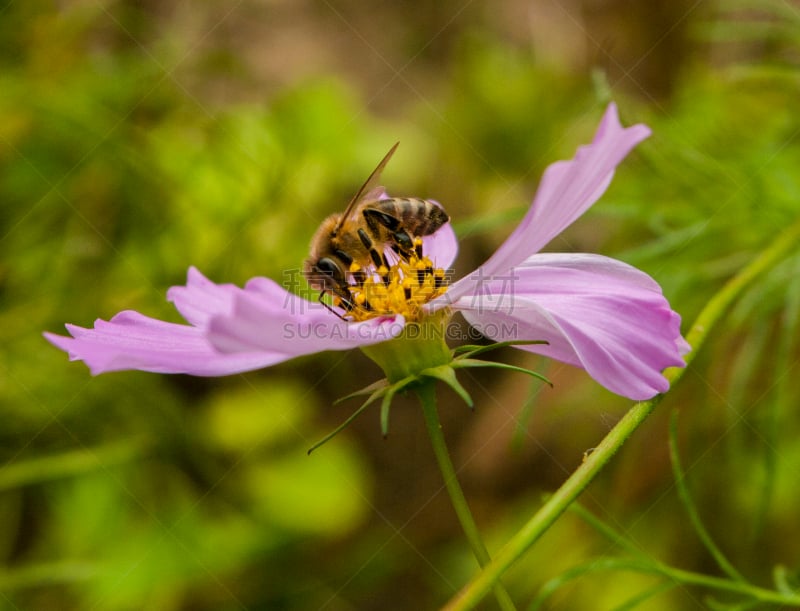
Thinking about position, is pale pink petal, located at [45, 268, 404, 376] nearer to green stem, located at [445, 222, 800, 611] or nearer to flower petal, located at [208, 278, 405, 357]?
flower petal, located at [208, 278, 405, 357]

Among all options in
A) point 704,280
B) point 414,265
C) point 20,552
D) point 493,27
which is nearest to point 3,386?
point 20,552

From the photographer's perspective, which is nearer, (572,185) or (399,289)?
(572,185)

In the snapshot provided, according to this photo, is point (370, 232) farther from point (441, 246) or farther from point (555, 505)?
point (555, 505)

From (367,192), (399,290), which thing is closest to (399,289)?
(399,290)

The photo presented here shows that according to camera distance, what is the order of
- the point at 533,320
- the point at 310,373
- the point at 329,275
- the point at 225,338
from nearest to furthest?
the point at 225,338, the point at 533,320, the point at 329,275, the point at 310,373

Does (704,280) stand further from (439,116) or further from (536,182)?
(439,116)

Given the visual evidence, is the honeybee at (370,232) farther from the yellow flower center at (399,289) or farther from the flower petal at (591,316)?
the flower petal at (591,316)
